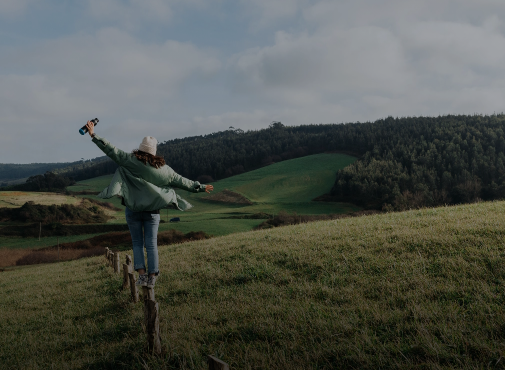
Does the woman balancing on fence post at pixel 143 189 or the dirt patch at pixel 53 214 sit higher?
the woman balancing on fence post at pixel 143 189

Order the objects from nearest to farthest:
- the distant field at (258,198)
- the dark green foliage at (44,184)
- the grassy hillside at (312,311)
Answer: the grassy hillside at (312,311), the distant field at (258,198), the dark green foliage at (44,184)

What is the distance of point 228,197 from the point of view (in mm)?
91062

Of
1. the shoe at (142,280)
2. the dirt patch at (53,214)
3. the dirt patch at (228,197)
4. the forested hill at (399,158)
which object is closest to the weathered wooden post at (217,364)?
the shoe at (142,280)

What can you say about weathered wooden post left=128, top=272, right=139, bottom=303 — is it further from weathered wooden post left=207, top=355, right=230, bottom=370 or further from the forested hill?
the forested hill

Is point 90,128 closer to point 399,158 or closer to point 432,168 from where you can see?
point 432,168

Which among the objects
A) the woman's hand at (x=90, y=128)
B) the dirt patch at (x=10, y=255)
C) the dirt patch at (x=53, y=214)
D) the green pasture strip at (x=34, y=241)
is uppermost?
the woman's hand at (x=90, y=128)

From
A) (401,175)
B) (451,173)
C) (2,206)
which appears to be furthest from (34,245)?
(451,173)

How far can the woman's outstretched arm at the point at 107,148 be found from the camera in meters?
6.55

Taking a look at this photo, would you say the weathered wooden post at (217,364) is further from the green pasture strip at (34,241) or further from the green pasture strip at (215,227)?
the green pasture strip at (34,241)

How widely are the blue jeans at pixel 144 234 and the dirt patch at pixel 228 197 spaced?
76546 millimetres

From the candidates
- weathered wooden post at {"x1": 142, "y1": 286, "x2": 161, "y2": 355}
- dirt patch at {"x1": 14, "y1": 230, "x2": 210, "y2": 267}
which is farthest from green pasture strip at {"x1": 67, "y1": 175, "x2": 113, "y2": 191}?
weathered wooden post at {"x1": 142, "y1": 286, "x2": 161, "y2": 355}

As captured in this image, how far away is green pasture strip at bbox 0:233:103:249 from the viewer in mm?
47566

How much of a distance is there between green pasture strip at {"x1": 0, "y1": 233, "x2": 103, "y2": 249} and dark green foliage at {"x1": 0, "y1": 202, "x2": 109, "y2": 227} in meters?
5.53

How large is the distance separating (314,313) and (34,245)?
5393 cm
